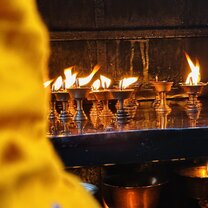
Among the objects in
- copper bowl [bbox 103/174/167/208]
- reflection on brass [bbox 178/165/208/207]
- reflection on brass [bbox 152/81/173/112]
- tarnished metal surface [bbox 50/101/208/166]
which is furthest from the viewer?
reflection on brass [bbox 152/81/173/112]

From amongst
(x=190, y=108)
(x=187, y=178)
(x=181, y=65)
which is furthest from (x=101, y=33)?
(x=187, y=178)

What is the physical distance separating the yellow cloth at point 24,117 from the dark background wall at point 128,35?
395cm

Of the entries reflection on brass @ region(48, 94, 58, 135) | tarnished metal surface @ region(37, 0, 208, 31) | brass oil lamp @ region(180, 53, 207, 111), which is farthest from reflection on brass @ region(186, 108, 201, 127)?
tarnished metal surface @ region(37, 0, 208, 31)

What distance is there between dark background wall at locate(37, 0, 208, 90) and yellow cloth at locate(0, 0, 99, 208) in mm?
3951

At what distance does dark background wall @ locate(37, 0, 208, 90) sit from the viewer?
436cm

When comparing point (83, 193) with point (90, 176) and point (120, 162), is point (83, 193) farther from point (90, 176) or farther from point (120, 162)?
point (90, 176)

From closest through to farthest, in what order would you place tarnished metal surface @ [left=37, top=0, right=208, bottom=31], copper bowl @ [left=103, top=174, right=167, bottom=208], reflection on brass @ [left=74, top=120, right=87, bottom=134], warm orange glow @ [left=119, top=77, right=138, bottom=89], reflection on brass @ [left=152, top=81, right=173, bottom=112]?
reflection on brass @ [left=74, top=120, right=87, bottom=134], copper bowl @ [left=103, top=174, right=167, bottom=208], warm orange glow @ [left=119, top=77, right=138, bottom=89], reflection on brass @ [left=152, top=81, right=173, bottom=112], tarnished metal surface @ [left=37, top=0, right=208, bottom=31]

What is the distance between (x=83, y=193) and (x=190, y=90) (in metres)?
2.91

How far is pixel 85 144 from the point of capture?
2.53m

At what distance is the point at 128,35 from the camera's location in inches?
175

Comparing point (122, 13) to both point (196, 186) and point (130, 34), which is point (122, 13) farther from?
point (196, 186)

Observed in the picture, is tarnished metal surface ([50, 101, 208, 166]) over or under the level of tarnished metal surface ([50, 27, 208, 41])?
under

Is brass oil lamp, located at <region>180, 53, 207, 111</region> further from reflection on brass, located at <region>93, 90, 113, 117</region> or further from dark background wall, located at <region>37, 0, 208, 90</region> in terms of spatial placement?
dark background wall, located at <region>37, 0, 208, 90</region>

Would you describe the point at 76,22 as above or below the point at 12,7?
above
